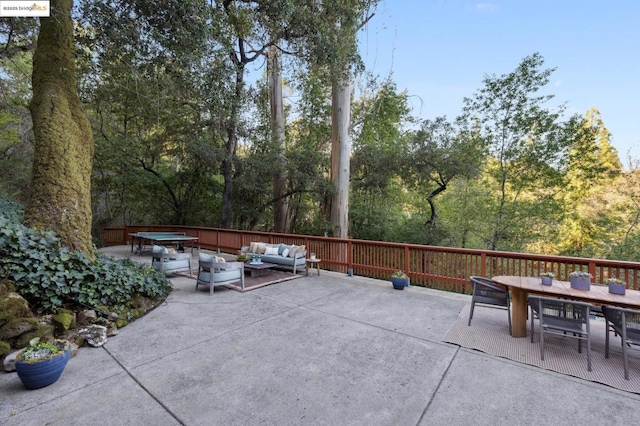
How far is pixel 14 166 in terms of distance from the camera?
10500 millimetres

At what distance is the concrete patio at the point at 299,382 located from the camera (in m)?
1.83

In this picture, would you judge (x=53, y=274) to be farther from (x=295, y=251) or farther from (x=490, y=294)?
(x=490, y=294)

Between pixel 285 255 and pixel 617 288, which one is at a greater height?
pixel 617 288

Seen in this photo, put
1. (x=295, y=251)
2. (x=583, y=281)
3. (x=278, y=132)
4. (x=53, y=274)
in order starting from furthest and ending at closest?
(x=278, y=132) < (x=295, y=251) < (x=53, y=274) < (x=583, y=281)

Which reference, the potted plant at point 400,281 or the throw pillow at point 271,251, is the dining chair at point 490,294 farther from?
the throw pillow at point 271,251

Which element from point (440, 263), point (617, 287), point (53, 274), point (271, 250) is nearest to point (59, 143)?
point (53, 274)

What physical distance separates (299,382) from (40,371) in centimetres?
199

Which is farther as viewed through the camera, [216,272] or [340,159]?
[340,159]

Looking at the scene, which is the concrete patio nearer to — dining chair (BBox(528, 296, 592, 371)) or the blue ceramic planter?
the blue ceramic planter

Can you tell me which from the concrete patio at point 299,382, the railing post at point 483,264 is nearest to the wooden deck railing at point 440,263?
the railing post at point 483,264

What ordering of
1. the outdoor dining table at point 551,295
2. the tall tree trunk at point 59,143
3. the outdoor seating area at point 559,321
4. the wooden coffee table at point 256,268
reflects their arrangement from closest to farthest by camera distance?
1. the outdoor seating area at point 559,321
2. the outdoor dining table at point 551,295
3. the tall tree trunk at point 59,143
4. the wooden coffee table at point 256,268

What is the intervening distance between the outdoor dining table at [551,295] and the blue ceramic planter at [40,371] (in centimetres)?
441

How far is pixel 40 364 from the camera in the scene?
2.03 meters

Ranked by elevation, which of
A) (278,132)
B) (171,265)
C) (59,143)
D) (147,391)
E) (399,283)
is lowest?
(147,391)
